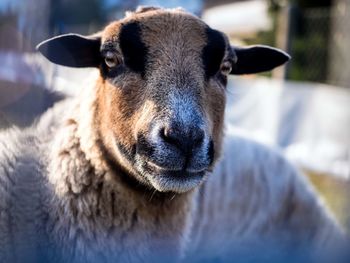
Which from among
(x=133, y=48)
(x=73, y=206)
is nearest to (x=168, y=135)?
(x=133, y=48)

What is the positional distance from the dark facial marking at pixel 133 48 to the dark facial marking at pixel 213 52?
0.29 metres

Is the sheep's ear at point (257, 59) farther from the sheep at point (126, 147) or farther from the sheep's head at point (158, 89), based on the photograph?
the sheep's head at point (158, 89)

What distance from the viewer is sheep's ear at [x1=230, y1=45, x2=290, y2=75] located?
333 centimetres

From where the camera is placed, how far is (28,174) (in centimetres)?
275

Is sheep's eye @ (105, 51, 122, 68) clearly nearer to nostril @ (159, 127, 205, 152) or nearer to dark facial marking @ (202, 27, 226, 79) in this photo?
dark facial marking @ (202, 27, 226, 79)

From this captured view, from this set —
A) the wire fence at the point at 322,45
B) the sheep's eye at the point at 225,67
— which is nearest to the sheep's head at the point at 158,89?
the sheep's eye at the point at 225,67

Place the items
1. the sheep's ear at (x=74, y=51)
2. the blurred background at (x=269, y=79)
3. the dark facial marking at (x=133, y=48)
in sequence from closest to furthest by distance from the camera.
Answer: the dark facial marking at (x=133, y=48), the sheep's ear at (x=74, y=51), the blurred background at (x=269, y=79)

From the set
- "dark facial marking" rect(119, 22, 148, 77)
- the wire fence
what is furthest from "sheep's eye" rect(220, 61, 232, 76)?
the wire fence

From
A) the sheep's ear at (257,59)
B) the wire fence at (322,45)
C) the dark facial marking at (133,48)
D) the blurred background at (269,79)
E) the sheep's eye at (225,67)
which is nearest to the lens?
the dark facial marking at (133,48)

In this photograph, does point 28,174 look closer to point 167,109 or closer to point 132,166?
point 132,166

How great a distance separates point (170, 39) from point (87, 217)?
906 millimetres

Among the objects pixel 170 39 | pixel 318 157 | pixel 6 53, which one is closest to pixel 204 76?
pixel 170 39

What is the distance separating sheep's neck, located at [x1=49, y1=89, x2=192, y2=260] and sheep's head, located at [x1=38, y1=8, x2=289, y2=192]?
0.10 meters

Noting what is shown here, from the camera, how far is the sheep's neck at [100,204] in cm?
283
